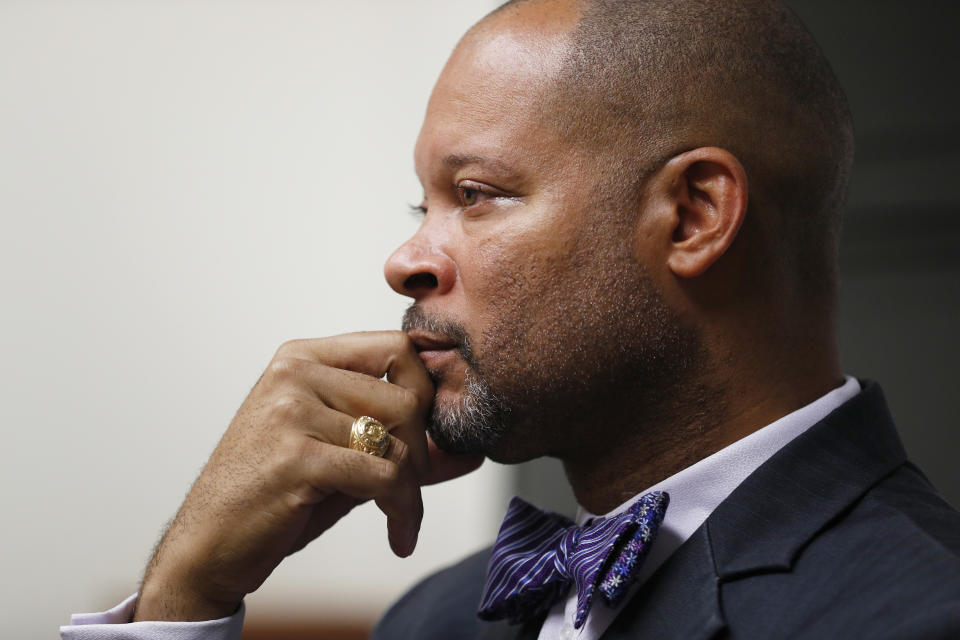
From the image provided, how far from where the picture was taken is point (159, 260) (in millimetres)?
2775

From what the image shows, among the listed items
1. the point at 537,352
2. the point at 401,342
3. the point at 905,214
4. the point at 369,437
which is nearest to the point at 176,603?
the point at 369,437

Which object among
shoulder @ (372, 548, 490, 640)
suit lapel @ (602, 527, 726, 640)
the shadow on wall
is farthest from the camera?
the shadow on wall

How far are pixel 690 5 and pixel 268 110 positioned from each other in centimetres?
175

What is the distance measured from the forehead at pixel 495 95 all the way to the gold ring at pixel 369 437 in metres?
0.39

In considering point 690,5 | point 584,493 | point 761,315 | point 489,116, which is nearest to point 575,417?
point 584,493

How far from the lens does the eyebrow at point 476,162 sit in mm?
1264

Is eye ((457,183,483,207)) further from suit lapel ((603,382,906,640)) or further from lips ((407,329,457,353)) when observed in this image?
suit lapel ((603,382,906,640))

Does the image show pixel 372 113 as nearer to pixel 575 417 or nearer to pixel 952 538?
pixel 575 417

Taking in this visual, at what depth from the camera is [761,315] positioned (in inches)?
49.6

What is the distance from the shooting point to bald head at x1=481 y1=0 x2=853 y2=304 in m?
1.25

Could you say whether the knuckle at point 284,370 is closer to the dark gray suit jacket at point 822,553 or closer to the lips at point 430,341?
the lips at point 430,341

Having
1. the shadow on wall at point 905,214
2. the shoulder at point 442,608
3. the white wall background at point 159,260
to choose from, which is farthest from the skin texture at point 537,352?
the white wall background at point 159,260

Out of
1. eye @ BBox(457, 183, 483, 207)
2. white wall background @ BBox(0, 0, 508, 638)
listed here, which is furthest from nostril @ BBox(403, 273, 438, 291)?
white wall background @ BBox(0, 0, 508, 638)

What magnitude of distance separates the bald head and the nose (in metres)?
0.24
